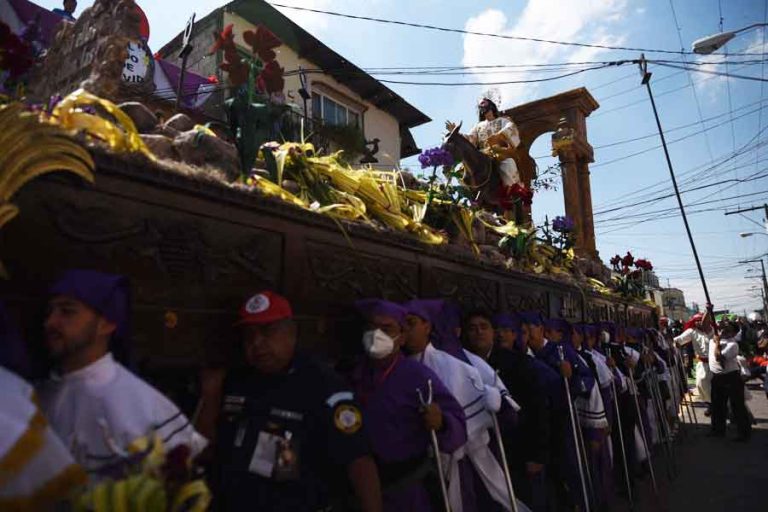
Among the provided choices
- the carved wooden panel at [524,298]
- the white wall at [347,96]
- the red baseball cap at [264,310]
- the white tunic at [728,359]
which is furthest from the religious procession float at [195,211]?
the white wall at [347,96]

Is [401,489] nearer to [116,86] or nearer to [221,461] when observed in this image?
[221,461]

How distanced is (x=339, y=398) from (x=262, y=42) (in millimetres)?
2391

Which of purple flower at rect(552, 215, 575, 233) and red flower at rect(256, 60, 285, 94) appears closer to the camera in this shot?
red flower at rect(256, 60, 285, 94)

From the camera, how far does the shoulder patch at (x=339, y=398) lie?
2.29 metres

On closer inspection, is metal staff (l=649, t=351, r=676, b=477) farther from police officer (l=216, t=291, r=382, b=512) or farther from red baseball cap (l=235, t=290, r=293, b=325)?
red baseball cap (l=235, t=290, r=293, b=325)

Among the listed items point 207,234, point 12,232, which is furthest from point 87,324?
point 207,234

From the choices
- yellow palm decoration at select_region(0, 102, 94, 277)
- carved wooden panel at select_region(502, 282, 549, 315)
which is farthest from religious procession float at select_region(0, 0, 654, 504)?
carved wooden panel at select_region(502, 282, 549, 315)

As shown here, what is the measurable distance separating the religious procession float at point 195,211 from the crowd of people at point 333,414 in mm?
253

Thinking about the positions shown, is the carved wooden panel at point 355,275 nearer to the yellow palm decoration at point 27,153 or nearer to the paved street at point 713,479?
the yellow palm decoration at point 27,153

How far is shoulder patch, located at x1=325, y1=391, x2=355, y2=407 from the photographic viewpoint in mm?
2295

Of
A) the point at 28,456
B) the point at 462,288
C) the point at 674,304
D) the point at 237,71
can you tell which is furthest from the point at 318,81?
the point at 674,304

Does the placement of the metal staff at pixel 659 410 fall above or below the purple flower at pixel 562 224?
below

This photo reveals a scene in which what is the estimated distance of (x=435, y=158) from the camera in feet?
17.9

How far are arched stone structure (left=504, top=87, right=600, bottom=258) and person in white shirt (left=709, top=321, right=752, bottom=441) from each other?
17.3 ft
